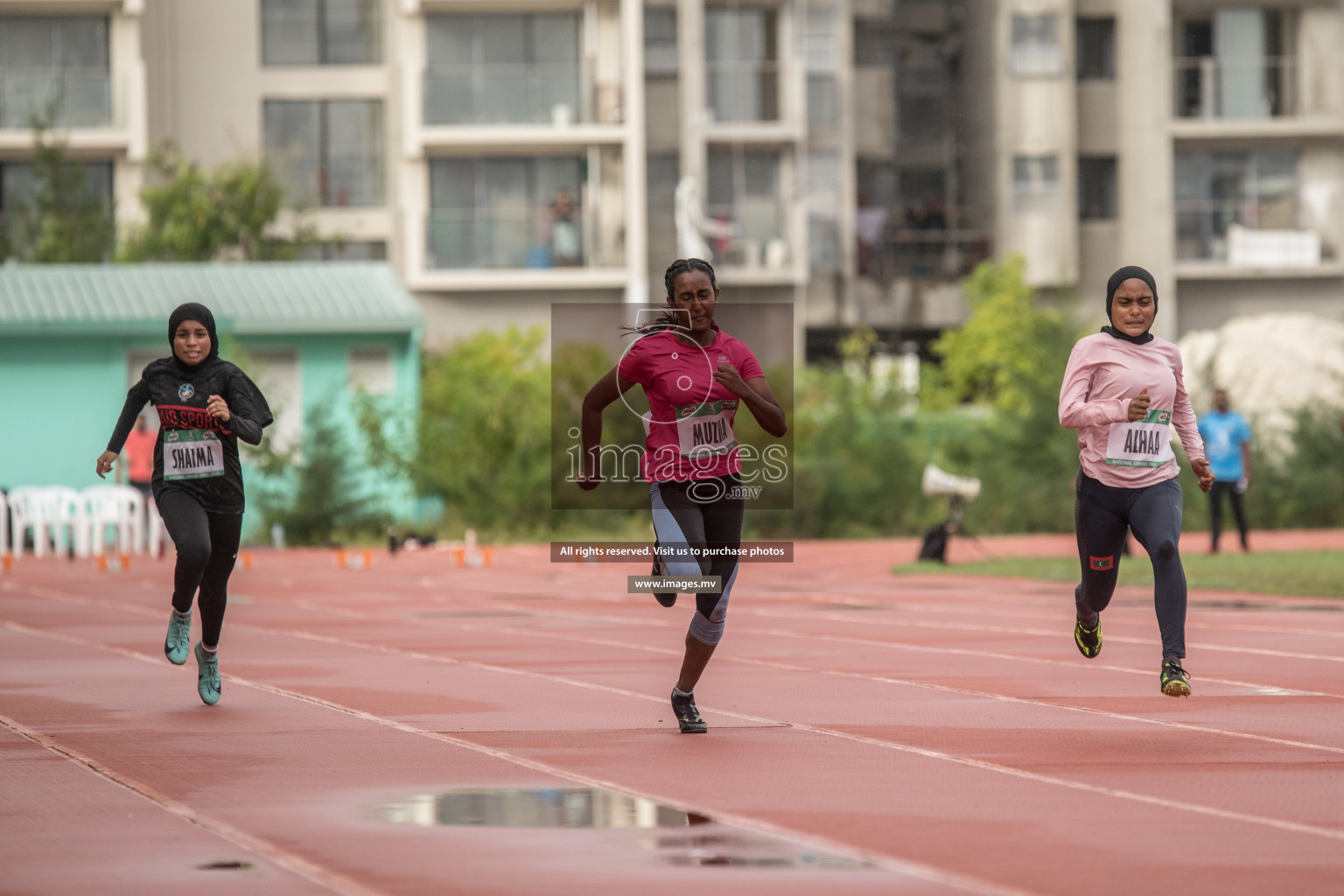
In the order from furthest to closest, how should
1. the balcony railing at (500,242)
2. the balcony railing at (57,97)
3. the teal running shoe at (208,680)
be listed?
the balcony railing at (500,242) < the balcony railing at (57,97) < the teal running shoe at (208,680)

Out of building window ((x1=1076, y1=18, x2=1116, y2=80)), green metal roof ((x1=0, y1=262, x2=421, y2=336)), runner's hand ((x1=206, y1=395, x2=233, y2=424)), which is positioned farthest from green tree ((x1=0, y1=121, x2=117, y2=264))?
runner's hand ((x1=206, y1=395, x2=233, y2=424))

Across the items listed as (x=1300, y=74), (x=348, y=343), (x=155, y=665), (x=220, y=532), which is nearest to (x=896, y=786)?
(x=220, y=532)

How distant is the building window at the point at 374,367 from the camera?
A: 112 feet

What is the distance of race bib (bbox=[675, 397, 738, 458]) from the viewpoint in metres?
8.84

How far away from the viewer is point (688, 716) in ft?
30.1

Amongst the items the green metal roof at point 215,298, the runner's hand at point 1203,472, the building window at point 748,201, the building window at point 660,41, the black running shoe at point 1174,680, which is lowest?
the black running shoe at point 1174,680

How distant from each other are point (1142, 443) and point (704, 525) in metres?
2.11

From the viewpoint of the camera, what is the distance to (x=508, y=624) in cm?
1605

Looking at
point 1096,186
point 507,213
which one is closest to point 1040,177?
point 1096,186

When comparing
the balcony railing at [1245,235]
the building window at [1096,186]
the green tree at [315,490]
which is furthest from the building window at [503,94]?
the green tree at [315,490]

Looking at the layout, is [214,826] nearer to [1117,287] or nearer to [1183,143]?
[1117,287]

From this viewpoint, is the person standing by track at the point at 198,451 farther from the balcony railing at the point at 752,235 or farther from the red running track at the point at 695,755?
the balcony railing at the point at 752,235

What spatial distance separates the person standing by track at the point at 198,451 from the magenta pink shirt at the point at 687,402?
225 cm

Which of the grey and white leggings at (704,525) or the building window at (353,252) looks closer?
the grey and white leggings at (704,525)
